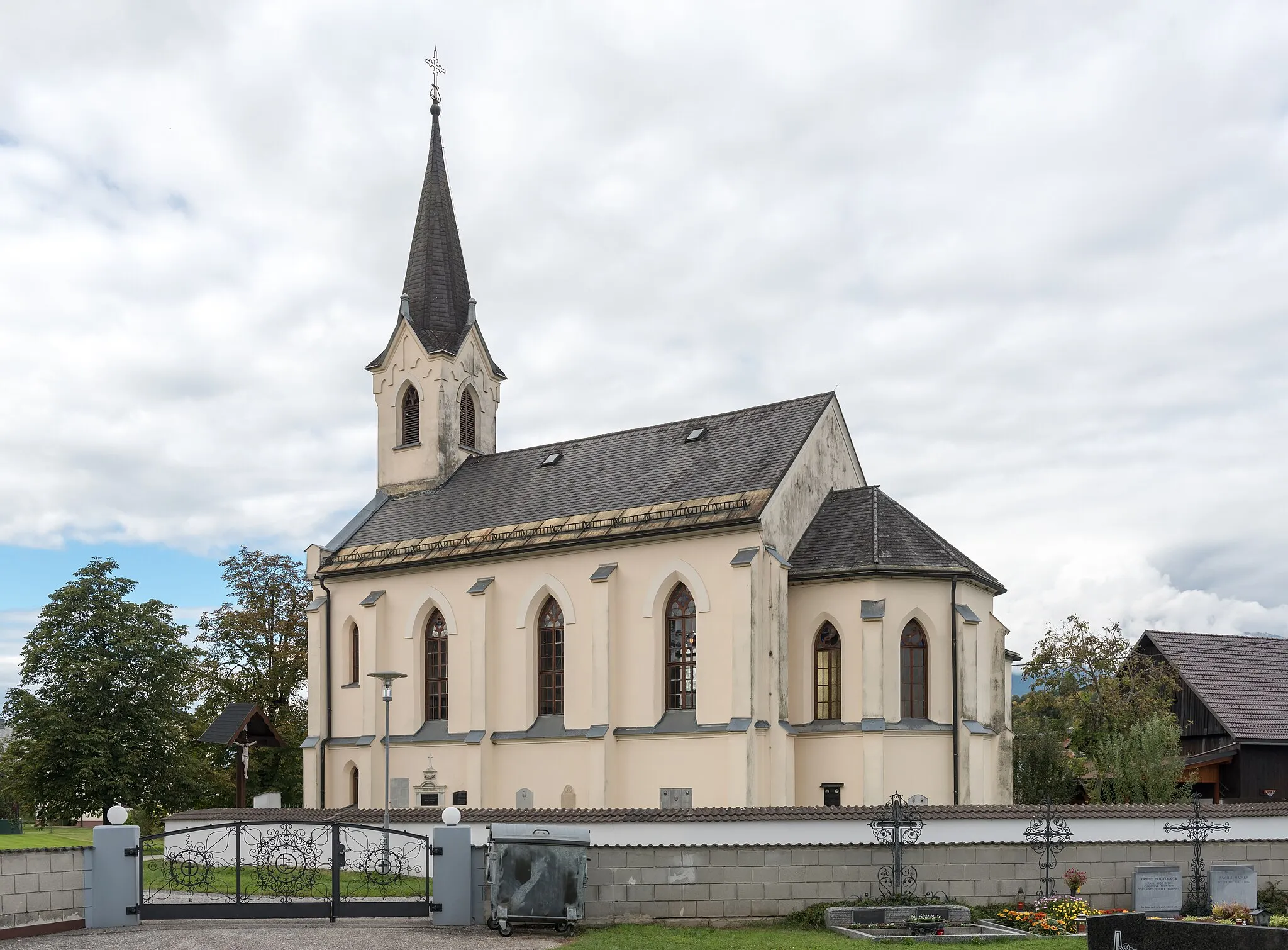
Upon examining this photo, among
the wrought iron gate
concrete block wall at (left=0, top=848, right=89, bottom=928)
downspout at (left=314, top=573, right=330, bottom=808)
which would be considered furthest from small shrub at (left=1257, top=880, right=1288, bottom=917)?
downspout at (left=314, top=573, right=330, bottom=808)

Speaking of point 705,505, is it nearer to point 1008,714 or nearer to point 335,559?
point 1008,714

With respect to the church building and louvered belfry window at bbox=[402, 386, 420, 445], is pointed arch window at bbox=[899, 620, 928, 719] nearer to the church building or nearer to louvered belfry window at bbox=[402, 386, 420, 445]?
the church building

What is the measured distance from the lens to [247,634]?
160 feet

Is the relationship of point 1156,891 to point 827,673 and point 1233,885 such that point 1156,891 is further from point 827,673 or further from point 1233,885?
point 827,673

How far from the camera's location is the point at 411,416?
40.8 meters

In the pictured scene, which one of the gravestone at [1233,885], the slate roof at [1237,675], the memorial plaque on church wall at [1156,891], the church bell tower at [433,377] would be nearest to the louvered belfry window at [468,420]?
the church bell tower at [433,377]

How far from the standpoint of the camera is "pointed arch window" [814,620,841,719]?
29.1 metres

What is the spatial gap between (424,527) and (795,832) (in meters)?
20.7

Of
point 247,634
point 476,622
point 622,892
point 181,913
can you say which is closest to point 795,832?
point 622,892

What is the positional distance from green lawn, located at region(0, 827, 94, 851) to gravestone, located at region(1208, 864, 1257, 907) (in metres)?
21.8

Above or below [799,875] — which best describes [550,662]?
above

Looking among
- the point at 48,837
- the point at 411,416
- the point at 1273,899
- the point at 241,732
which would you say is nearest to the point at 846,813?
the point at 1273,899

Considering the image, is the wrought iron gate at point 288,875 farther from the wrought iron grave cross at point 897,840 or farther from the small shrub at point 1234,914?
the small shrub at point 1234,914

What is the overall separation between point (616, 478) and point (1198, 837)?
1808 centimetres
